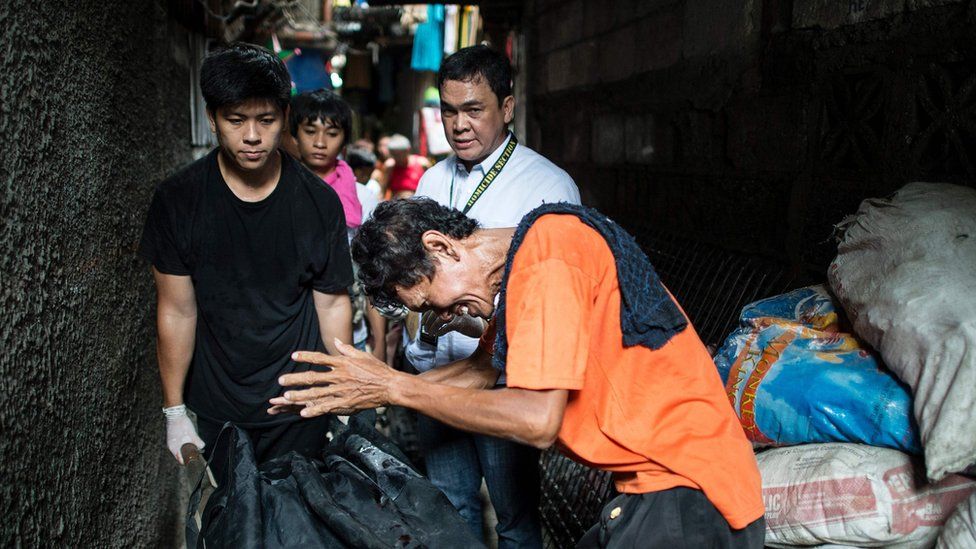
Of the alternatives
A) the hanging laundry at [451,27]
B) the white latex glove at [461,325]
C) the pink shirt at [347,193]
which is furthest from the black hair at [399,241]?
the hanging laundry at [451,27]

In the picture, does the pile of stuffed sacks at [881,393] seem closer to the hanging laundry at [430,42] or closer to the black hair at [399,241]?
the black hair at [399,241]

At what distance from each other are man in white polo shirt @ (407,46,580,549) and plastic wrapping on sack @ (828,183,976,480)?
3.34ft

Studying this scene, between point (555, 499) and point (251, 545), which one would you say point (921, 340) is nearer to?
point (251, 545)

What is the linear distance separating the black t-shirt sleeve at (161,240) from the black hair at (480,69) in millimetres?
1118

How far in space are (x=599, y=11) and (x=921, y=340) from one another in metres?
3.91

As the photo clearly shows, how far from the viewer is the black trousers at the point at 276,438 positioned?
247cm

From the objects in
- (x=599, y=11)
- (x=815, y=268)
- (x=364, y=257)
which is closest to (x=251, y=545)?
(x=364, y=257)

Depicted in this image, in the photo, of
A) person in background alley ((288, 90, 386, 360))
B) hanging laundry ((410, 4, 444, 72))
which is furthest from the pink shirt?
hanging laundry ((410, 4, 444, 72))

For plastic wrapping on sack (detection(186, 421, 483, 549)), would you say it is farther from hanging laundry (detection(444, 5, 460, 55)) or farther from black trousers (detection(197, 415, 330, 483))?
hanging laundry (detection(444, 5, 460, 55))

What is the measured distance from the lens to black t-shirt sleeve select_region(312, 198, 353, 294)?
2.48 m

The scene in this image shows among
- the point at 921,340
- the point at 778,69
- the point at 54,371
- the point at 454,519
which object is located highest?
the point at 778,69

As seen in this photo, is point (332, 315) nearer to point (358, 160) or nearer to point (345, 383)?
point (345, 383)

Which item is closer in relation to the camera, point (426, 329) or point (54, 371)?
point (54, 371)

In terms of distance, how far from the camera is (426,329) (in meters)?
2.54
